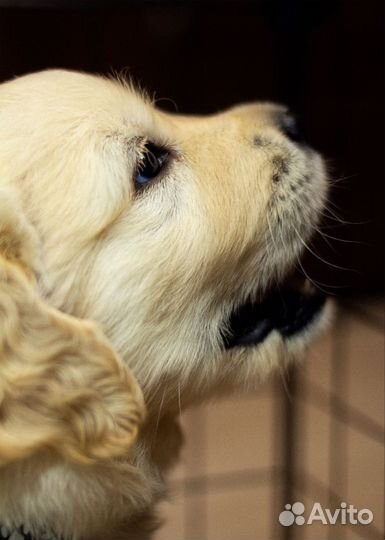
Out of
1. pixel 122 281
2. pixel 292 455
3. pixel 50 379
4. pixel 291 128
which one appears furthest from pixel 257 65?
pixel 50 379

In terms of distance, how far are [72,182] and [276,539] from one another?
1069 millimetres

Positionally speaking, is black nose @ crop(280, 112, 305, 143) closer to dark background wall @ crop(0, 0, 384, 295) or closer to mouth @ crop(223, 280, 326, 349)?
mouth @ crop(223, 280, 326, 349)

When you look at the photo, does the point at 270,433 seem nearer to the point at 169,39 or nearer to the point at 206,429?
the point at 206,429

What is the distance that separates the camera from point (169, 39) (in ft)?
7.53

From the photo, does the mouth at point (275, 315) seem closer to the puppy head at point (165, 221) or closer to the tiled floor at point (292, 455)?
the puppy head at point (165, 221)

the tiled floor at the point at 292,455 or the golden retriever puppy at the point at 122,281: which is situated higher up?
the golden retriever puppy at the point at 122,281

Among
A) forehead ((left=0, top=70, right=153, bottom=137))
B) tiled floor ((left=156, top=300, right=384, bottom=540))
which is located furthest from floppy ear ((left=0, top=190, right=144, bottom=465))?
tiled floor ((left=156, top=300, right=384, bottom=540))

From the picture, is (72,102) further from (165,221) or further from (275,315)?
(275,315)

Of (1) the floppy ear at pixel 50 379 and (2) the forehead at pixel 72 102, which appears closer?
(1) the floppy ear at pixel 50 379

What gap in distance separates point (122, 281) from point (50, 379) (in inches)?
5.3

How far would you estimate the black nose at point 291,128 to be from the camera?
1.02 m

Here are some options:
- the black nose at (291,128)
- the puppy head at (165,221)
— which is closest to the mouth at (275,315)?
the puppy head at (165,221)

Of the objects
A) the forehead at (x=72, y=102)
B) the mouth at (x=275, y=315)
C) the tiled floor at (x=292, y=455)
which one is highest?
the forehead at (x=72, y=102)

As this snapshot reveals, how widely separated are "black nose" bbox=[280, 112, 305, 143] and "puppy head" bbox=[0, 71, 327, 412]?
0.5 inches
